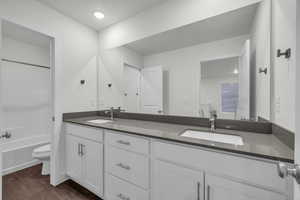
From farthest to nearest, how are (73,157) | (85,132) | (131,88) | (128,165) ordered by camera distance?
(131,88) < (73,157) < (85,132) < (128,165)

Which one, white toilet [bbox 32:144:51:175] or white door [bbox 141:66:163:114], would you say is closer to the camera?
white door [bbox 141:66:163:114]

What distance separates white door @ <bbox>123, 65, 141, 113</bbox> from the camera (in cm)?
204

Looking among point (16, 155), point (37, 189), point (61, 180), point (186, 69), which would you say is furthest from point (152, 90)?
point (16, 155)

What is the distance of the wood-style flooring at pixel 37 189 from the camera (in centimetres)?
158

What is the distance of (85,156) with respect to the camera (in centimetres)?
163

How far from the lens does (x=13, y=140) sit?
239cm

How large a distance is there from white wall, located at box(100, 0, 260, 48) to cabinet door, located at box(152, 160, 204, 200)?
148 cm

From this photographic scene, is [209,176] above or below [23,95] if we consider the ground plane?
below

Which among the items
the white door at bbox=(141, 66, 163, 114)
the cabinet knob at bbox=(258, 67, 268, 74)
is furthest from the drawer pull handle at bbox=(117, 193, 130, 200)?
the cabinet knob at bbox=(258, 67, 268, 74)

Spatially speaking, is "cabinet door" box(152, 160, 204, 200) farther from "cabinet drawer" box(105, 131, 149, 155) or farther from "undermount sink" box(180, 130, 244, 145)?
"undermount sink" box(180, 130, 244, 145)

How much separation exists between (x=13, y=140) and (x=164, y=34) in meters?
3.09

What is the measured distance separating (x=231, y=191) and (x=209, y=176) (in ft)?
0.43

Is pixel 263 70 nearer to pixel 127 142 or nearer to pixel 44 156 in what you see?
pixel 127 142

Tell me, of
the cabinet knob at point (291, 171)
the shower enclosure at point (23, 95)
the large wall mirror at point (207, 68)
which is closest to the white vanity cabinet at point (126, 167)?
the large wall mirror at point (207, 68)
